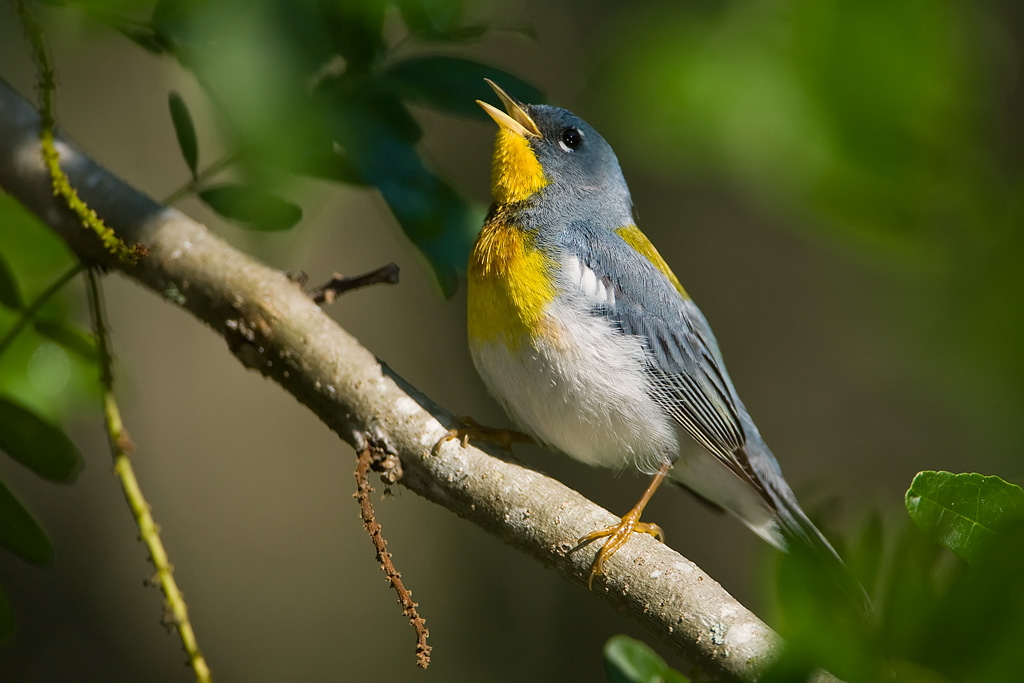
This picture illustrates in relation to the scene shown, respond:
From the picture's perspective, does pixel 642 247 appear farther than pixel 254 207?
Yes

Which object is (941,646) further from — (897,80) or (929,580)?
(897,80)

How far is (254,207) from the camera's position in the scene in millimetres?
2178

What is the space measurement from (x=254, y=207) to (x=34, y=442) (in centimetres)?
76

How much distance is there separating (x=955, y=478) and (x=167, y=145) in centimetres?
496

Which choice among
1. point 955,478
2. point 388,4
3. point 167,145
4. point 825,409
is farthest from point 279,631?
point 955,478

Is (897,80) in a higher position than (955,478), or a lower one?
higher

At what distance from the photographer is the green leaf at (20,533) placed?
5.63 feet

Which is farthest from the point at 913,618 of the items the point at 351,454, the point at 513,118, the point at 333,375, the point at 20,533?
the point at 351,454

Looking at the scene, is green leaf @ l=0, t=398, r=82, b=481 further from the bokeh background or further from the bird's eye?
the bokeh background

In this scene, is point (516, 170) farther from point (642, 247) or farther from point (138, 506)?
point (138, 506)

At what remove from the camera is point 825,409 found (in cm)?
502

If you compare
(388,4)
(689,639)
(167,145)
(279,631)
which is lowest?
(279,631)

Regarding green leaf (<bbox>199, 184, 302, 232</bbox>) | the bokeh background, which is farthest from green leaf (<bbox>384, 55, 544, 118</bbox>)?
the bokeh background

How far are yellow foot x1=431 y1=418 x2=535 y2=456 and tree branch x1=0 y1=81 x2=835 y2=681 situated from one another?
0.06 feet
